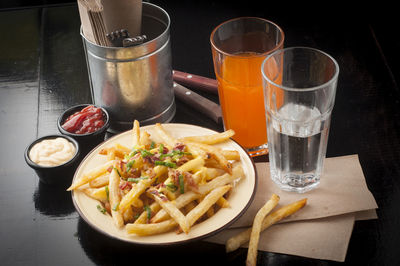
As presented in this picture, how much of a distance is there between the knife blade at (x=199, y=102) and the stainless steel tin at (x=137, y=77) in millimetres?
86

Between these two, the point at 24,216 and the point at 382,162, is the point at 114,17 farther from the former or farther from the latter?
the point at 382,162

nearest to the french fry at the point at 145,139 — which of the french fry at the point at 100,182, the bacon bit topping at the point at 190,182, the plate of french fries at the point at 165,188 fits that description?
the plate of french fries at the point at 165,188

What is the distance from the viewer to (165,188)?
1.92 m

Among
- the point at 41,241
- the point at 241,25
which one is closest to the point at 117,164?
the point at 41,241

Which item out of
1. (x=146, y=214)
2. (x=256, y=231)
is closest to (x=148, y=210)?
(x=146, y=214)

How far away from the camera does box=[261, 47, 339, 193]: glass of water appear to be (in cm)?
200

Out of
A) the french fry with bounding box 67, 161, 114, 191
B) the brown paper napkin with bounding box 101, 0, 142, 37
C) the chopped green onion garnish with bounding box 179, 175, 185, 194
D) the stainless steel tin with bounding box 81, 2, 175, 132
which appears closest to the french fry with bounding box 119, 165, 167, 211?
the chopped green onion garnish with bounding box 179, 175, 185, 194

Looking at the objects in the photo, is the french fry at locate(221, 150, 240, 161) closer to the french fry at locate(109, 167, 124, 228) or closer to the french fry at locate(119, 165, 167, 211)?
the french fry at locate(119, 165, 167, 211)

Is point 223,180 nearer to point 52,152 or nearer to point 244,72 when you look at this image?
point 244,72

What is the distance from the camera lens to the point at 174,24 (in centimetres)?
338

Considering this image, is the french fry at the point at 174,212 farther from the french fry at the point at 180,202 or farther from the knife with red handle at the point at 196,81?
the knife with red handle at the point at 196,81

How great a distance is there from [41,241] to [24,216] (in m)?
0.18

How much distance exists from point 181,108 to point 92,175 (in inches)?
30.9

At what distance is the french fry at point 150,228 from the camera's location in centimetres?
179
